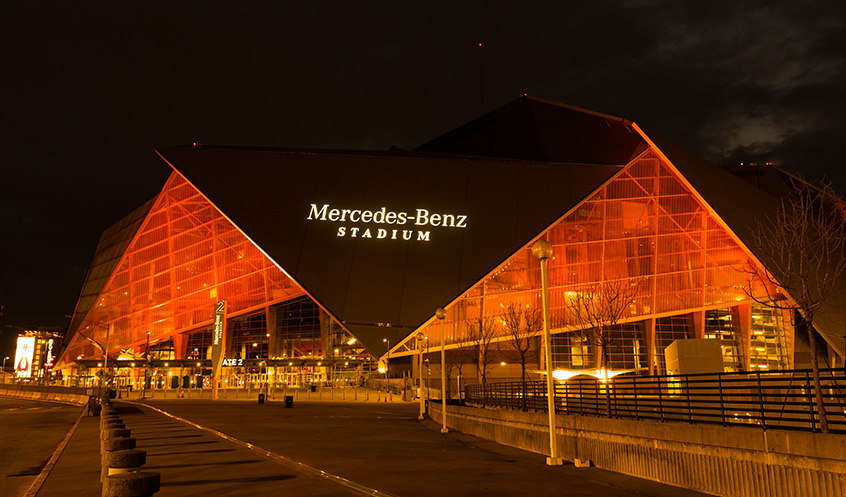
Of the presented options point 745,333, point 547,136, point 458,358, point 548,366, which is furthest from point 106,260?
point 548,366

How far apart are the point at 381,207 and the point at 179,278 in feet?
94.2

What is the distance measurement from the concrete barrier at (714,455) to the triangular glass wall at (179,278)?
50.1 meters

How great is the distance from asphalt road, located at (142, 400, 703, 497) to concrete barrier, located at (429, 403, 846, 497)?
1.32ft

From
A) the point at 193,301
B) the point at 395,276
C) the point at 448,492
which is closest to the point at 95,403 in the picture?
the point at 395,276

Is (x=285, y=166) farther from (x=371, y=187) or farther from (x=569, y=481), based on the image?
(x=569, y=481)

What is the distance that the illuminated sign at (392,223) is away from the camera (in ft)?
170

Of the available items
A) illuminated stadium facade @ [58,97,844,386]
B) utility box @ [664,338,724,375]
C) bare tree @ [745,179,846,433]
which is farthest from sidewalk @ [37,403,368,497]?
illuminated stadium facade @ [58,97,844,386]

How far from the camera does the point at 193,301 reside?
237ft

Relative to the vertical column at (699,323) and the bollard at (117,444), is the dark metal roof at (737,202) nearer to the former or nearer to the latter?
the vertical column at (699,323)

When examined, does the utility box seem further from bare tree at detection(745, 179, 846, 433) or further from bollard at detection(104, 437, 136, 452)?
bollard at detection(104, 437, 136, 452)

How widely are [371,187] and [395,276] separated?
26.0ft

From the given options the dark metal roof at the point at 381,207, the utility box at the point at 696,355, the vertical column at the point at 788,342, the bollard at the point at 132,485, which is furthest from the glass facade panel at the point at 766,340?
the bollard at the point at 132,485

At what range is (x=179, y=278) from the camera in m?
69.6

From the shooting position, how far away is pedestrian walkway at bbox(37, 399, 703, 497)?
11.4 metres
